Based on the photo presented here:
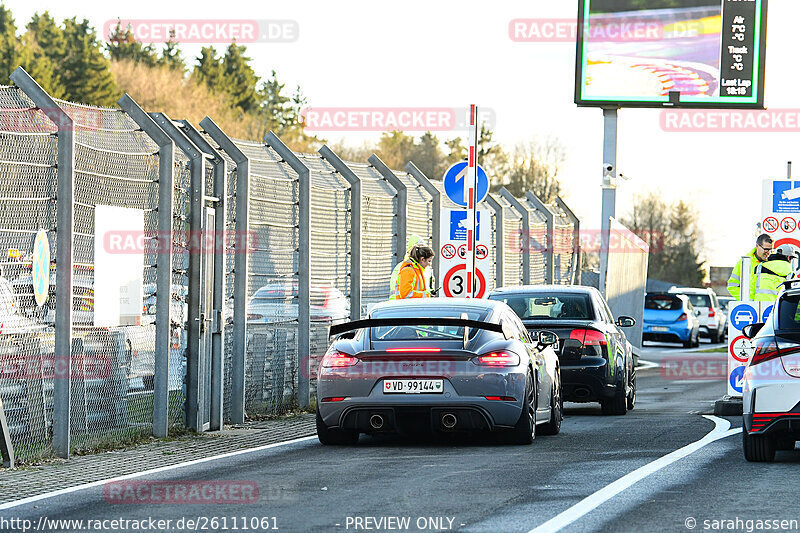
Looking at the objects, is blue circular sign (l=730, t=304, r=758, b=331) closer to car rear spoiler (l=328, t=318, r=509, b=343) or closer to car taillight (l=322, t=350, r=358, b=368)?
car rear spoiler (l=328, t=318, r=509, b=343)

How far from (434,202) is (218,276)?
8.29m

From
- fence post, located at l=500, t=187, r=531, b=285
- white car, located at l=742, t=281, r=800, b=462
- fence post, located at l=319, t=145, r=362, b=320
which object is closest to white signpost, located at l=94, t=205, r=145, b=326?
white car, located at l=742, t=281, r=800, b=462

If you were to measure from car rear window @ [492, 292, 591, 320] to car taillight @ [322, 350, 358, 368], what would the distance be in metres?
4.86

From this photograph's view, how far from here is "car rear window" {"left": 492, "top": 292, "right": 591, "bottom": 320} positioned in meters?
17.4

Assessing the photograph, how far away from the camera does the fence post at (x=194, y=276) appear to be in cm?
1433

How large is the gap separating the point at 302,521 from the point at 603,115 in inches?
937

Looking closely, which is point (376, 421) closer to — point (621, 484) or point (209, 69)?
point (621, 484)

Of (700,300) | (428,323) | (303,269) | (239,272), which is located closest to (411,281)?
(303,269)

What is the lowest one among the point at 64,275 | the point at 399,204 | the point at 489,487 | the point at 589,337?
the point at 489,487

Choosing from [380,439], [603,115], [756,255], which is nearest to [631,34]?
[603,115]

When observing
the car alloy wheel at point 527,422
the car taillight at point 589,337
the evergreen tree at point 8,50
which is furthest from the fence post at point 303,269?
the evergreen tree at point 8,50

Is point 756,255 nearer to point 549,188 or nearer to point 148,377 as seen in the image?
point 148,377

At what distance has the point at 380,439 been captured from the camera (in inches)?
535

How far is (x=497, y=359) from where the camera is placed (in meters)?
12.7
